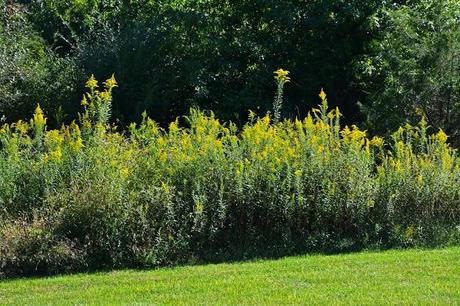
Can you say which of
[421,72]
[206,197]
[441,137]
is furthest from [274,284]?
[421,72]

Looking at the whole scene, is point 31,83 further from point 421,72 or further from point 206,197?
point 421,72

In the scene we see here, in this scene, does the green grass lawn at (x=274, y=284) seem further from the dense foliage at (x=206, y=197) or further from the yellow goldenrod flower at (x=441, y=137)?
the yellow goldenrod flower at (x=441, y=137)

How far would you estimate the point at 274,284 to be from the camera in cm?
798

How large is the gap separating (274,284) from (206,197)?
78.1 inches

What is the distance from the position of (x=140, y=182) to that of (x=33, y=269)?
1639 millimetres

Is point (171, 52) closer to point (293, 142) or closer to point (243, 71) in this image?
point (243, 71)

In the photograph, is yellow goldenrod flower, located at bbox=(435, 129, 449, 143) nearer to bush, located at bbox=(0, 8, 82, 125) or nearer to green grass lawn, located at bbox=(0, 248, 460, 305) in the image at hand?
green grass lawn, located at bbox=(0, 248, 460, 305)

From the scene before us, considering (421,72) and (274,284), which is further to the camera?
(421,72)

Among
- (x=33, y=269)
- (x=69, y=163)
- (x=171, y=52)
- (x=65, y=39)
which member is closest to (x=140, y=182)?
(x=69, y=163)

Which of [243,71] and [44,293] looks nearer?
[44,293]

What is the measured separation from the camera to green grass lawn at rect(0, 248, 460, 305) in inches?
296

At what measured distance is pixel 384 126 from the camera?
1299cm

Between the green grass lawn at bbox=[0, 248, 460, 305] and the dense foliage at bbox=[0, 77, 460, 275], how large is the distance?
0.49 meters

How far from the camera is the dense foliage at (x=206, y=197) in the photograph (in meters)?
9.23
